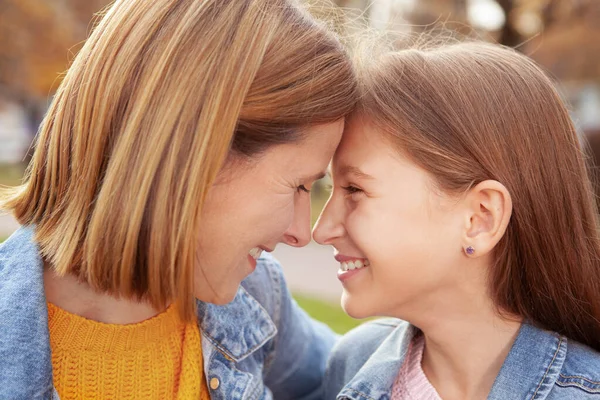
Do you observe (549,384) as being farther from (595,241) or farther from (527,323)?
(595,241)

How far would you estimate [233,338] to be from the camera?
2.45m

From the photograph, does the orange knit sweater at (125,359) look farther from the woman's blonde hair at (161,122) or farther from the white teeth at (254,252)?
the white teeth at (254,252)

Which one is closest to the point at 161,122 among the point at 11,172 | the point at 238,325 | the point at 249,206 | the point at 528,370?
the point at 249,206

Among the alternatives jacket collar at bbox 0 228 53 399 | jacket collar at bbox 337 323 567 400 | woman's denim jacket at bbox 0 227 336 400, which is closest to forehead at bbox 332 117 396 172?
woman's denim jacket at bbox 0 227 336 400

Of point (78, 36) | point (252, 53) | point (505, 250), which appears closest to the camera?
point (252, 53)

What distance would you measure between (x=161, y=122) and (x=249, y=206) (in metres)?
0.37

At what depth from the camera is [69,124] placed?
2.03 meters

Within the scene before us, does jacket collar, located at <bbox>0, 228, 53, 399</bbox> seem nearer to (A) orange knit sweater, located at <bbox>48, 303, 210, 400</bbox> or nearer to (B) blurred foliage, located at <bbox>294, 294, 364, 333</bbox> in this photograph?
(A) orange knit sweater, located at <bbox>48, 303, 210, 400</bbox>

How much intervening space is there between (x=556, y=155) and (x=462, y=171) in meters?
0.31

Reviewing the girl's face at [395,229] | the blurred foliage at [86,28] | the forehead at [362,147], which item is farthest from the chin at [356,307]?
the blurred foliage at [86,28]

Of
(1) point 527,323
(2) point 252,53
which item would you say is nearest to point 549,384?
(1) point 527,323

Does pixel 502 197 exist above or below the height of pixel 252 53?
below

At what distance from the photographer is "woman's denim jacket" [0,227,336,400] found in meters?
1.89

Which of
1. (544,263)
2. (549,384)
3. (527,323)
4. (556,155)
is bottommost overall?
(549,384)
